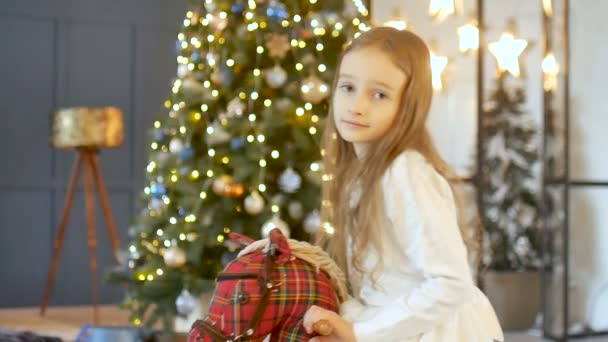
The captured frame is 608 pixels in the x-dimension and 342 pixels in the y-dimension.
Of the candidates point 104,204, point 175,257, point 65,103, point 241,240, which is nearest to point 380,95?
point 241,240

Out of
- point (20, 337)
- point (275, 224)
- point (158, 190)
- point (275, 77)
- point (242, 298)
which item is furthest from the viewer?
point (158, 190)

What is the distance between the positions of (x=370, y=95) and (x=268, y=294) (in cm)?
34

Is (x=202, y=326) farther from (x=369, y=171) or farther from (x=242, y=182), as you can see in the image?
(x=242, y=182)

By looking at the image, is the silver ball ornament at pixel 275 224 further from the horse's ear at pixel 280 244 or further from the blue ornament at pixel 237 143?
the horse's ear at pixel 280 244

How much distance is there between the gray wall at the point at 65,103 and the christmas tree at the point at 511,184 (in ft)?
7.57

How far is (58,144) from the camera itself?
568 cm

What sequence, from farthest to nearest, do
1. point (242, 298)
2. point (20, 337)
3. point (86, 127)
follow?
1. point (86, 127)
2. point (20, 337)
3. point (242, 298)

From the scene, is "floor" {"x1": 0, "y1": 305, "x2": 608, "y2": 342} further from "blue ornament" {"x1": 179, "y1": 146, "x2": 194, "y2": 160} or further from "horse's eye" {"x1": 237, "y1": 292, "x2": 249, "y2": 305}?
"horse's eye" {"x1": 237, "y1": 292, "x2": 249, "y2": 305}

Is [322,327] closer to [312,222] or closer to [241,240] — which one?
[241,240]

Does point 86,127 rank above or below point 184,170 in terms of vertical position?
above

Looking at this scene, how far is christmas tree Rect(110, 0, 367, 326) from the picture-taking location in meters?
3.96

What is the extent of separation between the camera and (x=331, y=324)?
50.6 inches

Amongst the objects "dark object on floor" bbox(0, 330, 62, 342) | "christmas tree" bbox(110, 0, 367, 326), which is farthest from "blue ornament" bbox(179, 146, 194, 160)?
"dark object on floor" bbox(0, 330, 62, 342)

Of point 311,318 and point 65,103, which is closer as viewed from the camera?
point 311,318
